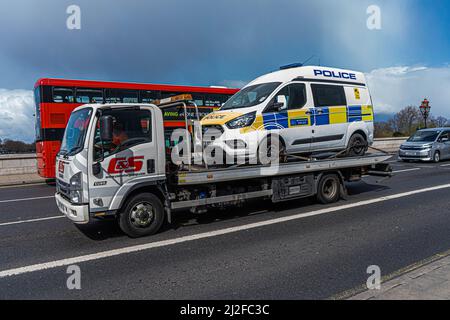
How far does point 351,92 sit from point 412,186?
13.4 feet

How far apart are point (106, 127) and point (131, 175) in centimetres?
93

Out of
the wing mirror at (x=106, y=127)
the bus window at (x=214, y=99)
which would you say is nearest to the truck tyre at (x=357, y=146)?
the wing mirror at (x=106, y=127)

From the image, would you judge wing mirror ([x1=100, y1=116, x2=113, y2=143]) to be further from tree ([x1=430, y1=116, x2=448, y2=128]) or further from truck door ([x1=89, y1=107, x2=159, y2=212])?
tree ([x1=430, y1=116, x2=448, y2=128])

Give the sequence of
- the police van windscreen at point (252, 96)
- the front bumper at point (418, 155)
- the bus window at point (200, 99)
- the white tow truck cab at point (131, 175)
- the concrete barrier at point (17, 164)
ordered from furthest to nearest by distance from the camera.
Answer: the front bumper at point (418, 155) → the concrete barrier at point (17, 164) → the bus window at point (200, 99) → the police van windscreen at point (252, 96) → the white tow truck cab at point (131, 175)

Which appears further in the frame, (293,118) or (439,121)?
(439,121)

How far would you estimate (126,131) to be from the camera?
564cm

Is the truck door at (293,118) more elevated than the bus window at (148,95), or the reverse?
the bus window at (148,95)

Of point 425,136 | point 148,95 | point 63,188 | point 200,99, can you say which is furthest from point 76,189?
point 425,136

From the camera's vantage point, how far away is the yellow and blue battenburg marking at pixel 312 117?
7148 mm

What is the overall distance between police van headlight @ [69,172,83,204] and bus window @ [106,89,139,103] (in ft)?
28.9

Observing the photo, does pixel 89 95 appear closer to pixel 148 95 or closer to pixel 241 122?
pixel 148 95

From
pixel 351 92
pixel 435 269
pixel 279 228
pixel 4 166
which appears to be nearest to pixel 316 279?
pixel 435 269

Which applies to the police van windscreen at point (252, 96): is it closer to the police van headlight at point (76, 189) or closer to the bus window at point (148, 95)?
the police van headlight at point (76, 189)

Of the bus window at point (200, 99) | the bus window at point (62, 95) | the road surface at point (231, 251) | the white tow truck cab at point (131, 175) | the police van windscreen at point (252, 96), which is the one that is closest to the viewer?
the road surface at point (231, 251)
